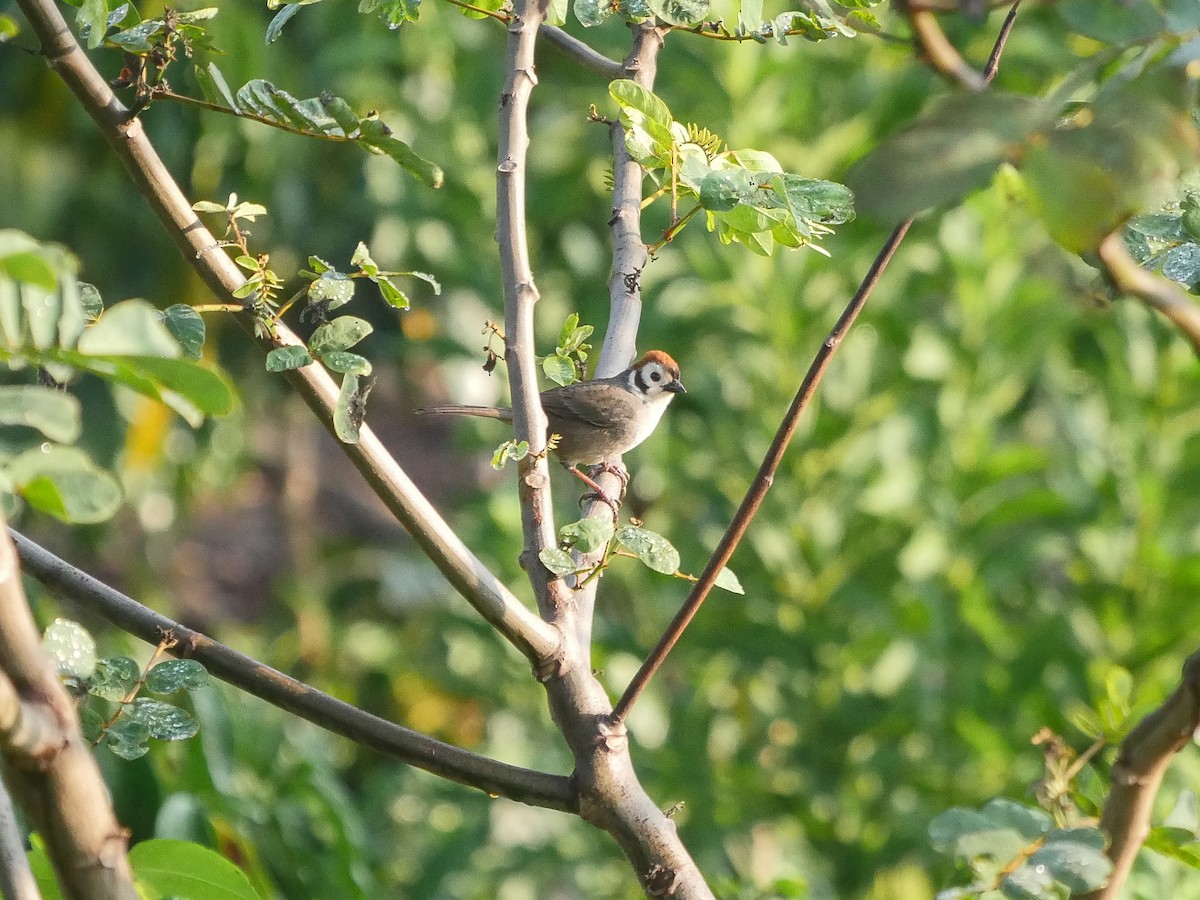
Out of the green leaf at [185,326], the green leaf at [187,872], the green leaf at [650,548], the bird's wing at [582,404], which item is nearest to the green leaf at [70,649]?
the green leaf at [187,872]

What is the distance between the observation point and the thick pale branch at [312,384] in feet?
3.77

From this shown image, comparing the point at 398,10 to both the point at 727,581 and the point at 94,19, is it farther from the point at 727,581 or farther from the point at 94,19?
the point at 727,581

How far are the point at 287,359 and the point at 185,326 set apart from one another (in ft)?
0.51

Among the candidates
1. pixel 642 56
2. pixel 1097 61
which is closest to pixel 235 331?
pixel 642 56

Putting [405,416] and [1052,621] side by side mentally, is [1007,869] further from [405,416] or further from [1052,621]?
[405,416]

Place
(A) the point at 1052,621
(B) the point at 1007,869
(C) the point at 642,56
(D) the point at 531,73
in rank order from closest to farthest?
(B) the point at 1007,869, (D) the point at 531,73, (C) the point at 642,56, (A) the point at 1052,621

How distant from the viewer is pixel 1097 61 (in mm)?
760

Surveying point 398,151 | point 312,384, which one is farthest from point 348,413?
point 398,151

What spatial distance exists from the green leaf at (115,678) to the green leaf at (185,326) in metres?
0.30

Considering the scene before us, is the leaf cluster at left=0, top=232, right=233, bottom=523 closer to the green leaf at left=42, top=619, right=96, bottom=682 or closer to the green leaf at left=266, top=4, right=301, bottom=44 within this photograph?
the green leaf at left=42, top=619, right=96, bottom=682

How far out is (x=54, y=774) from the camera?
758mm

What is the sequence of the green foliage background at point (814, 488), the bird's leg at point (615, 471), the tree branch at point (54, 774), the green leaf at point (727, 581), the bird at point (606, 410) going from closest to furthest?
the tree branch at point (54, 774), the green leaf at point (727, 581), the bird's leg at point (615, 471), the bird at point (606, 410), the green foliage background at point (814, 488)

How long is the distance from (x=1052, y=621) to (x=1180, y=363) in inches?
33.2

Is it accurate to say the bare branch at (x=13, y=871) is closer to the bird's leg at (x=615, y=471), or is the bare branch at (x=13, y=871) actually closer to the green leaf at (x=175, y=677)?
the green leaf at (x=175, y=677)
